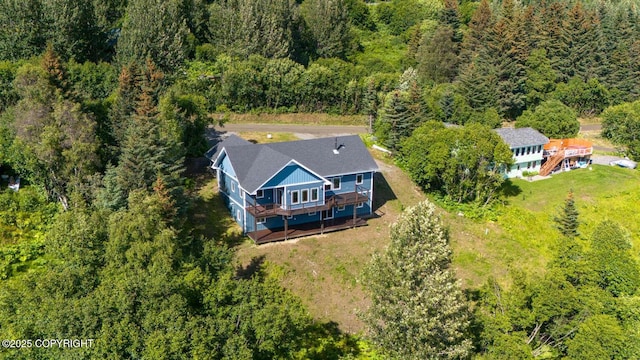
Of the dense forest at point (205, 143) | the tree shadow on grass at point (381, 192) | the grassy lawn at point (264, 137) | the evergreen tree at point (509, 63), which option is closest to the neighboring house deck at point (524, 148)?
the dense forest at point (205, 143)

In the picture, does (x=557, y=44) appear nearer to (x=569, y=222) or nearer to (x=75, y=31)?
(x=569, y=222)

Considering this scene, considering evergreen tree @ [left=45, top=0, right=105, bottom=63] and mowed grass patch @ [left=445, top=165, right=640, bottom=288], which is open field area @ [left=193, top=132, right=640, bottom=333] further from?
evergreen tree @ [left=45, top=0, right=105, bottom=63]

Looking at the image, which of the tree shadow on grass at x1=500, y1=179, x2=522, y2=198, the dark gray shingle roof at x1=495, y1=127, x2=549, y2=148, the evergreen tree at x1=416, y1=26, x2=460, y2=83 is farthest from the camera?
the evergreen tree at x1=416, y1=26, x2=460, y2=83

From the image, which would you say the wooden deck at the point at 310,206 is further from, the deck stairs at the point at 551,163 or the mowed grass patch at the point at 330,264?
the deck stairs at the point at 551,163

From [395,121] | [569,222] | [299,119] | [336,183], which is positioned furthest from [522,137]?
[299,119]

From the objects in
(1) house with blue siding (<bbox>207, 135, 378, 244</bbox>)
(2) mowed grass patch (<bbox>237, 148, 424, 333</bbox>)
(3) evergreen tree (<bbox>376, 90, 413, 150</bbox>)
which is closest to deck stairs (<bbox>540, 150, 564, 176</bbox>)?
(3) evergreen tree (<bbox>376, 90, 413, 150</bbox>)
